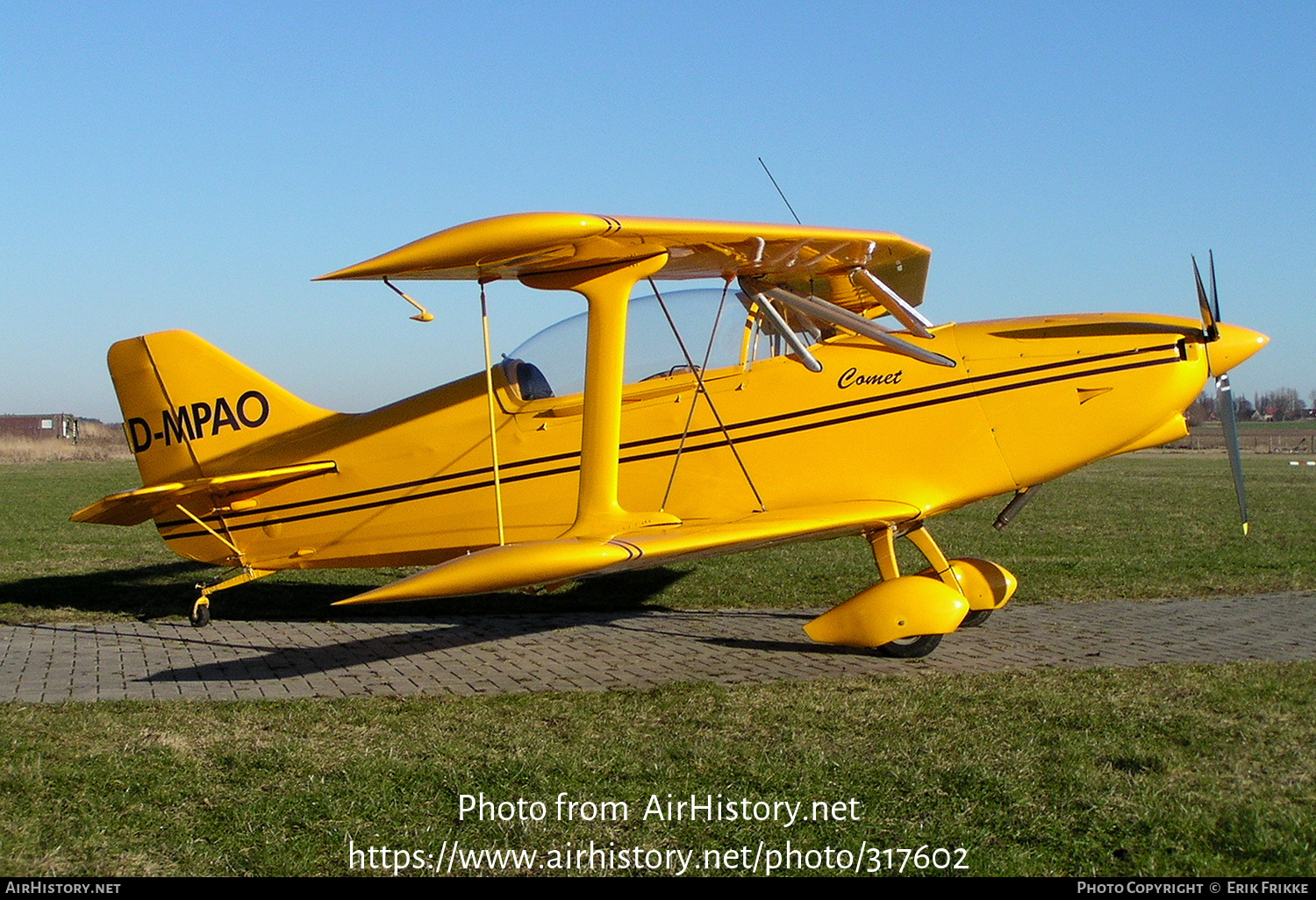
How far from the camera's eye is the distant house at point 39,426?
82688mm

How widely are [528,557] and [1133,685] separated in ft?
11.3

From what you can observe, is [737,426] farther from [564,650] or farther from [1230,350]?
[1230,350]

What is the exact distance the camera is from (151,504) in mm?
8406

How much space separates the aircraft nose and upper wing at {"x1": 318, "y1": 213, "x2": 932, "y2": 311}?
6.74 feet

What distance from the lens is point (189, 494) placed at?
8453 millimetres

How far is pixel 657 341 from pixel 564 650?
228 cm

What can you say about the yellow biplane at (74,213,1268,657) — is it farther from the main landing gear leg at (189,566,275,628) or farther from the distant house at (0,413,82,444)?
the distant house at (0,413,82,444)

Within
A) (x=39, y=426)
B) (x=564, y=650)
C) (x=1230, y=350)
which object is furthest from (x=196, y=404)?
(x=39, y=426)

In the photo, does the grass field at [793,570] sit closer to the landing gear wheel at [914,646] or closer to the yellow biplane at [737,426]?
the yellow biplane at [737,426]

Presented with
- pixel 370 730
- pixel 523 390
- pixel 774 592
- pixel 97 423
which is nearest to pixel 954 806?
pixel 370 730

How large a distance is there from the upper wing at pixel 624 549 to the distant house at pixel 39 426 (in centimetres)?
8368

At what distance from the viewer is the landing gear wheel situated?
7133 millimetres

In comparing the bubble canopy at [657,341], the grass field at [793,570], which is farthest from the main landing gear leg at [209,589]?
the bubble canopy at [657,341]

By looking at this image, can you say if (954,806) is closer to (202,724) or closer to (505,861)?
(505,861)
